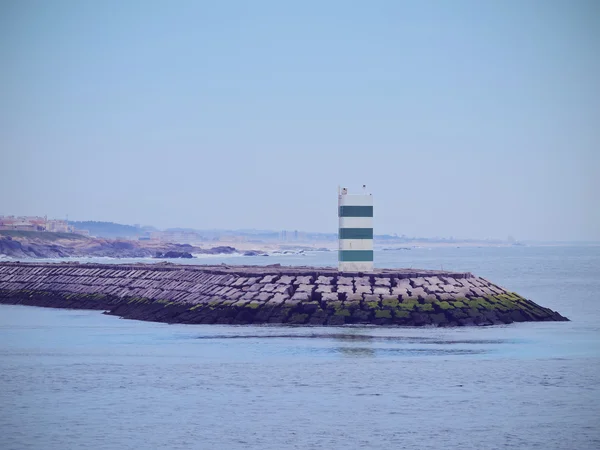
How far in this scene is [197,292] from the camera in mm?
37812

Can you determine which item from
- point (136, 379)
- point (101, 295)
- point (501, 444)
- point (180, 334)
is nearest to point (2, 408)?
point (136, 379)

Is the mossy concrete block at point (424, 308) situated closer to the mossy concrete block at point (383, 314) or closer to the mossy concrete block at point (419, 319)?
the mossy concrete block at point (419, 319)

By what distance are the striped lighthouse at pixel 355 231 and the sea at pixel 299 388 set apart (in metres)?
4.44

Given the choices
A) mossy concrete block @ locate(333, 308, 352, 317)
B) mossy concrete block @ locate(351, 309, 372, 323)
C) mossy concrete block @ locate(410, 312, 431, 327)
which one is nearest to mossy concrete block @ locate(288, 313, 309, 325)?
mossy concrete block @ locate(333, 308, 352, 317)

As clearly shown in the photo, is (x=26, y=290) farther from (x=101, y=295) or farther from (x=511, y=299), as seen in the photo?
(x=511, y=299)

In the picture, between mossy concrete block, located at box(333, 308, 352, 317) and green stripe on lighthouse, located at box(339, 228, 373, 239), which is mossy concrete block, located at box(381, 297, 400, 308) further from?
green stripe on lighthouse, located at box(339, 228, 373, 239)

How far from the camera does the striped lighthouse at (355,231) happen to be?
3603 centimetres

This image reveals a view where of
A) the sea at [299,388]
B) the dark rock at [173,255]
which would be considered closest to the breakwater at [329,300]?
the sea at [299,388]

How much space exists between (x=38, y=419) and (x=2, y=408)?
52.4 inches

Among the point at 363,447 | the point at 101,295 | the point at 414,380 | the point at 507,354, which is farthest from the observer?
the point at 101,295

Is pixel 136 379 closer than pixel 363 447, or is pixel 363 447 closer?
pixel 363 447

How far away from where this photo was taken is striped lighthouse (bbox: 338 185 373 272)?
1419 inches

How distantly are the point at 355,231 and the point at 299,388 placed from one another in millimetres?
13392

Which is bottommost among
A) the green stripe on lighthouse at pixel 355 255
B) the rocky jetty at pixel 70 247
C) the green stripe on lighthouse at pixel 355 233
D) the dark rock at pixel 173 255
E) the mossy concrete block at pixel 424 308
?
the dark rock at pixel 173 255
